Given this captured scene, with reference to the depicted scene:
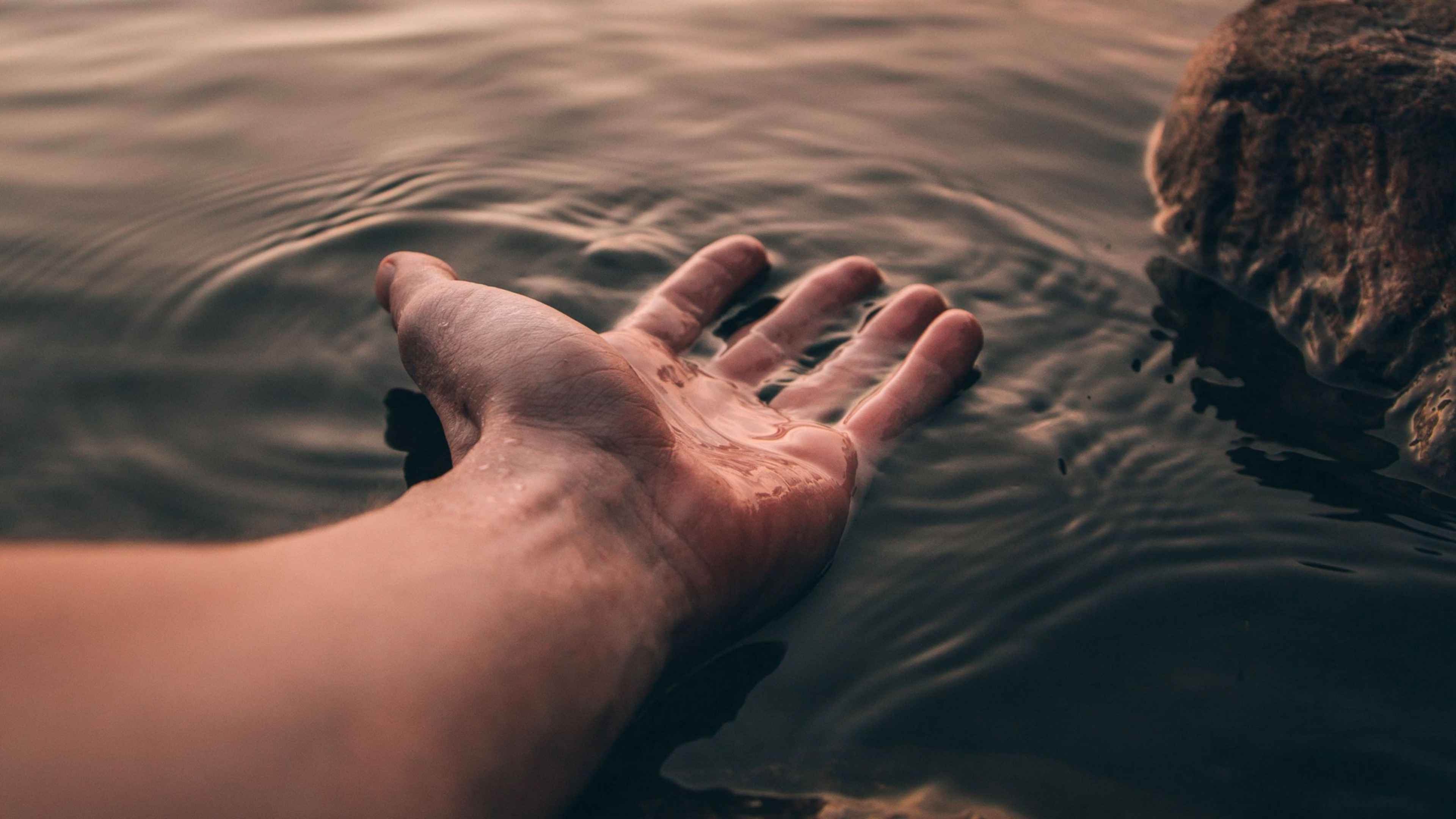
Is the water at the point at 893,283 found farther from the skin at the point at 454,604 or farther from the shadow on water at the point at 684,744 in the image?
the skin at the point at 454,604

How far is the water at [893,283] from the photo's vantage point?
196 cm

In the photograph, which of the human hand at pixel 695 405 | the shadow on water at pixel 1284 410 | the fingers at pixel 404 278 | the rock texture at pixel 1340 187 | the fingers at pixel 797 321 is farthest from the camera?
the fingers at pixel 797 321

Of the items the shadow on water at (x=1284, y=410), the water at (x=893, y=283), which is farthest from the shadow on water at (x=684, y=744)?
the shadow on water at (x=1284, y=410)

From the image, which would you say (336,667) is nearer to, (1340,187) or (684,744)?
(684,744)

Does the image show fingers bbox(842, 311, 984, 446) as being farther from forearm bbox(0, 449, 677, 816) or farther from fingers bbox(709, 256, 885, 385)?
forearm bbox(0, 449, 677, 816)

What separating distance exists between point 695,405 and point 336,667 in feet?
4.87

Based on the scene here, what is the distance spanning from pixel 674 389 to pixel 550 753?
4.47 ft

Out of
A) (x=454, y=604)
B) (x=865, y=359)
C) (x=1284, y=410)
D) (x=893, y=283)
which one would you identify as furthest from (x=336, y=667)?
(x=1284, y=410)

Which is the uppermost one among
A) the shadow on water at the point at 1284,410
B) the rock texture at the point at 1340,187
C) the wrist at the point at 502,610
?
the rock texture at the point at 1340,187

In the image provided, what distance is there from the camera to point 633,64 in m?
5.10

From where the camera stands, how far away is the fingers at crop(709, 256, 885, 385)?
318 cm

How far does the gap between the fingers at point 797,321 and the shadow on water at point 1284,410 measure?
3.31ft

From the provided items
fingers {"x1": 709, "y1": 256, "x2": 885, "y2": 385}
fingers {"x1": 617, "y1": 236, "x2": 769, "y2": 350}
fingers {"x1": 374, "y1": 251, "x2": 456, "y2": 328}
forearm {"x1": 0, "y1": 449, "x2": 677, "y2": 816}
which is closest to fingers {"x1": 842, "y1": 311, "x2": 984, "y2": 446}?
fingers {"x1": 709, "y1": 256, "x2": 885, "y2": 385}

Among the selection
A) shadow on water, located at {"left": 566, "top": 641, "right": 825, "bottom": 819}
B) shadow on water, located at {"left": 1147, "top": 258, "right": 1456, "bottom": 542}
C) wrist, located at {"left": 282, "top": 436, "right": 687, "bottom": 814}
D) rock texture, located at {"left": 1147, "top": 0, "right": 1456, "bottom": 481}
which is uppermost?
rock texture, located at {"left": 1147, "top": 0, "right": 1456, "bottom": 481}
